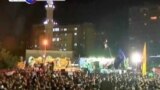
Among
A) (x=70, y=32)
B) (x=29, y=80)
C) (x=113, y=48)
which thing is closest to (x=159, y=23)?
(x=113, y=48)

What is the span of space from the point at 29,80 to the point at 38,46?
8733 centimetres

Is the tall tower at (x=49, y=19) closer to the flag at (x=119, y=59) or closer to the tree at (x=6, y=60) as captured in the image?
the tree at (x=6, y=60)

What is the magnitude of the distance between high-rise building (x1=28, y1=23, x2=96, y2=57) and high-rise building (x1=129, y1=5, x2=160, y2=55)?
453 inches

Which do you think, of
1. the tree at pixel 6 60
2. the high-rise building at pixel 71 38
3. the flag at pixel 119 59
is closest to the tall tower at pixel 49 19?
the high-rise building at pixel 71 38

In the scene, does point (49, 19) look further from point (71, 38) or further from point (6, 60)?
point (6, 60)

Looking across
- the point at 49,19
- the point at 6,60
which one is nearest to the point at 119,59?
the point at 6,60

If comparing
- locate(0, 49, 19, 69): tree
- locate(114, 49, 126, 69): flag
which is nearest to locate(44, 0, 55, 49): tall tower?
locate(0, 49, 19, 69): tree

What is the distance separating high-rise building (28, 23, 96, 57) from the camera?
11669 centimetres

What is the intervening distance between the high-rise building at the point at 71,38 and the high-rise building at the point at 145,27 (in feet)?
37.8

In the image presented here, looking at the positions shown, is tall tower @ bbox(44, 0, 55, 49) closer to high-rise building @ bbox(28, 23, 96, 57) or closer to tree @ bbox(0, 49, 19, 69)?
high-rise building @ bbox(28, 23, 96, 57)

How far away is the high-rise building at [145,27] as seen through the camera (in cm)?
11157

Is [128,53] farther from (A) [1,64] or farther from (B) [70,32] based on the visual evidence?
(A) [1,64]

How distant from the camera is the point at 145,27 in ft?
383

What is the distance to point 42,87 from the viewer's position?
27.4 m
